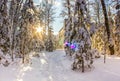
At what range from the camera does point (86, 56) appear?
16000mm

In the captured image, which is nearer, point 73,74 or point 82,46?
point 73,74

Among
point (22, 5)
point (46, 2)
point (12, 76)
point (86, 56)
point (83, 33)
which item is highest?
point (46, 2)

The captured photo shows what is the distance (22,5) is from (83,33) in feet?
27.5

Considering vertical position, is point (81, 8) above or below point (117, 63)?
above

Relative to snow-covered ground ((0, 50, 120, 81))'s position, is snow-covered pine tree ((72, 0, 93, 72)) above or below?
above

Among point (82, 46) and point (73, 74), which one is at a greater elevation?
point (82, 46)

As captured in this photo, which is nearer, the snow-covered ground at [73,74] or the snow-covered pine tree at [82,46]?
the snow-covered ground at [73,74]

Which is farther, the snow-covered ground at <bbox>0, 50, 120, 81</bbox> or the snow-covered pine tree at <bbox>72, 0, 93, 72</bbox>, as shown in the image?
the snow-covered pine tree at <bbox>72, 0, 93, 72</bbox>

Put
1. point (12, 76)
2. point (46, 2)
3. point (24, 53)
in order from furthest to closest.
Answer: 1. point (46, 2)
2. point (24, 53)
3. point (12, 76)

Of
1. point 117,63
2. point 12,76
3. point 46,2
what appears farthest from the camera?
point 46,2

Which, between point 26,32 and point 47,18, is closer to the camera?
point 26,32

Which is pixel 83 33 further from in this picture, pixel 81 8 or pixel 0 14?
pixel 0 14

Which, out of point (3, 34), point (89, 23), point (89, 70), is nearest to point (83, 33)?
point (89, 23)

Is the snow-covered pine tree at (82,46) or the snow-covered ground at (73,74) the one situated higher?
the snow-covered pine tree at (82,46)
